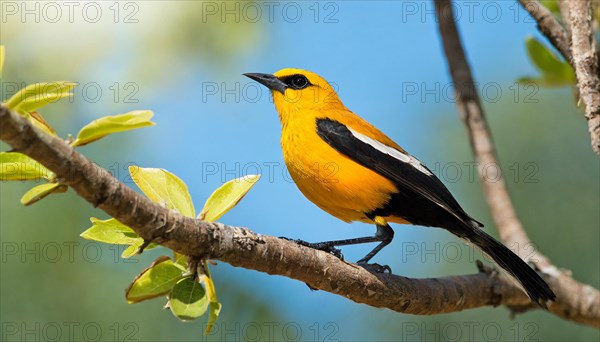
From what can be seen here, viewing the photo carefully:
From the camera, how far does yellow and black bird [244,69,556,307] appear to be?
196 inches

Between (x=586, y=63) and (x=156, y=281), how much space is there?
9.29ft

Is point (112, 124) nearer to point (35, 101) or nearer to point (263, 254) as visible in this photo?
point (35, 101)

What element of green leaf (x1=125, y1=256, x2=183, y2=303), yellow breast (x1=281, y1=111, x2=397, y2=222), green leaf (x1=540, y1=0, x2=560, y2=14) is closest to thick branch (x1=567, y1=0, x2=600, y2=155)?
green leaf (x1=540, y1=0, x2=560, y2=14)

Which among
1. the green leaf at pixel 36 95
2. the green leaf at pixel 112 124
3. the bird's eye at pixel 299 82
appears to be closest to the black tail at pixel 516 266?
the bird's eye at pixel 299 82

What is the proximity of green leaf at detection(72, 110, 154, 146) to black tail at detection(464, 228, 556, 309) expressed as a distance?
298 centimetres

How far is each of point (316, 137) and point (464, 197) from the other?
366cm

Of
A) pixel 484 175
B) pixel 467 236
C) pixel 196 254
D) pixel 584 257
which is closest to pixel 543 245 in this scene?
pixel 584 257

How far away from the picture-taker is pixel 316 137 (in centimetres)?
533

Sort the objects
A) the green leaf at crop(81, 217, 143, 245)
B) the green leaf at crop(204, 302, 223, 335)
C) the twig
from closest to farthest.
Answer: the green leaf at crop(204, 302, 223, 335), the green leaf at crop(81, 217, 143, 245), the twig

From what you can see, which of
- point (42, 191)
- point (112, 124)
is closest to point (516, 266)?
point (112, 124)

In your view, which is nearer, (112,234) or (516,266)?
(112,234)

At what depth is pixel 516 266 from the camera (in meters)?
4.89

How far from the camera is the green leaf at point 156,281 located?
325 centimetres

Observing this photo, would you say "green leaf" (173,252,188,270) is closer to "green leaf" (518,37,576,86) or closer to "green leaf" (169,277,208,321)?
"green leaf" (169,277,208,321)
